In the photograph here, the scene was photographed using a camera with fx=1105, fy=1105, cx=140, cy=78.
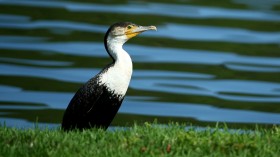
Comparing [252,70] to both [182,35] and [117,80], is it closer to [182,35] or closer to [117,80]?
[182,35]

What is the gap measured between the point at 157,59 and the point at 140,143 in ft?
37.5

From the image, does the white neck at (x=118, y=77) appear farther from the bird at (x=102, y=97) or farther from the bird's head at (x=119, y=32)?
the bird's head at (x=119, y=32)

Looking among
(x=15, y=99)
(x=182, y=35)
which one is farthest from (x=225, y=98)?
(x=182, y=35)

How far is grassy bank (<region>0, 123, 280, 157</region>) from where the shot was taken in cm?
902

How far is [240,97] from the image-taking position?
17.9 m

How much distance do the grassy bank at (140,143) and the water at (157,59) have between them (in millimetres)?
5776

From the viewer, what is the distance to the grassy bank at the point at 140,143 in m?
9.02

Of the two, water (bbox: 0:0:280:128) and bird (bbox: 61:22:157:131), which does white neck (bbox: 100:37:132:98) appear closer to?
bird (bbox: 61:22:157:131)

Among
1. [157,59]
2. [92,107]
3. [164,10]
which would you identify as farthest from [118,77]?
[164,10]

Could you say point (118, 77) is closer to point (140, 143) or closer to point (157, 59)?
point (140, 143)

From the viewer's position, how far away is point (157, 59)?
20641mm

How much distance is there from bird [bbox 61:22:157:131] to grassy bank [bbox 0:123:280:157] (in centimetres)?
89

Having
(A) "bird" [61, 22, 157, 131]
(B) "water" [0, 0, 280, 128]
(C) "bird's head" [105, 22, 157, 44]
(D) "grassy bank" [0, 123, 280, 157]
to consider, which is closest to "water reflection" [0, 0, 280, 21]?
(B) "water" [0, 0, 280, 128]

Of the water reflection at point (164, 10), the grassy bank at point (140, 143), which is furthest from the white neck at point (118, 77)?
the water reflection at point (164, 10)
